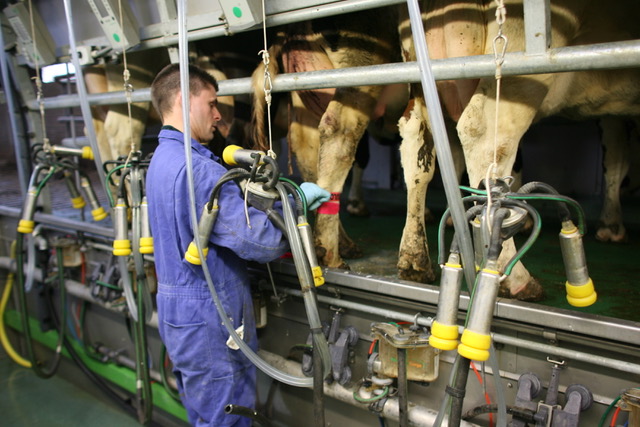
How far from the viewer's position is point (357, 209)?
3.68 meters

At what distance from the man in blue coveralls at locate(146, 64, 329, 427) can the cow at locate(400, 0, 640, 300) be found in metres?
0.58

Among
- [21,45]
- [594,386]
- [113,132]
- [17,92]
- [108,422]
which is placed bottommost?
[108,422]

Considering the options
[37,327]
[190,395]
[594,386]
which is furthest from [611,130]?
[37,327]

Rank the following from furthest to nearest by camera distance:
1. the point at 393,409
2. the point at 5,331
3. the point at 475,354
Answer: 1. the point at 5,331
2. the point at 393,409
3. the point at 475,354

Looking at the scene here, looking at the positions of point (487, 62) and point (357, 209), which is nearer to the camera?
point (487, 62)

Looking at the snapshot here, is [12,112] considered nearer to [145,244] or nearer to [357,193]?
[145,244]

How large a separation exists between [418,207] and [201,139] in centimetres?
96

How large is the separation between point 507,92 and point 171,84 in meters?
1.19

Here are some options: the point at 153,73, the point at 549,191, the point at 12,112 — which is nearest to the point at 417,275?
the point at 549,191

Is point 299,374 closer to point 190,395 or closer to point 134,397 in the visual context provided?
point 190,395

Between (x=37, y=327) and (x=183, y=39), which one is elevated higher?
(x=183, y=39)

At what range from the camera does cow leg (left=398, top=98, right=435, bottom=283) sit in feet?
6.47

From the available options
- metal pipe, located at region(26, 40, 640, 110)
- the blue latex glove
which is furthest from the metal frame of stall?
the blue latex glove

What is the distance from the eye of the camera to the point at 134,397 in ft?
9.76
